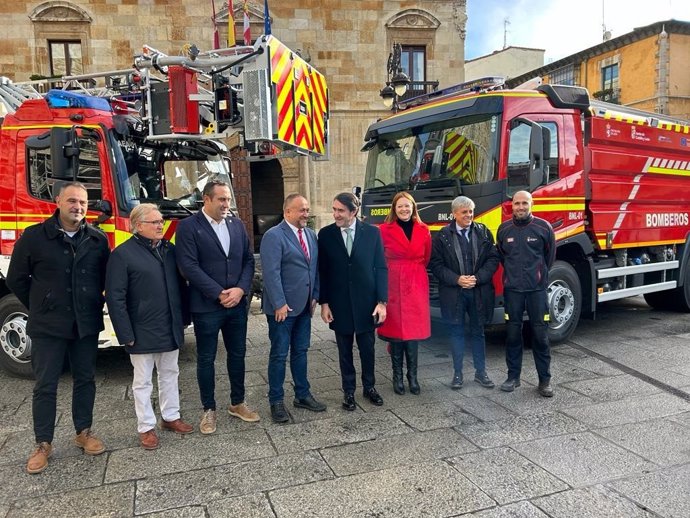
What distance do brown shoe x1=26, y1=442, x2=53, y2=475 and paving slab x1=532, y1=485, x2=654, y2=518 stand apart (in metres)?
3.05

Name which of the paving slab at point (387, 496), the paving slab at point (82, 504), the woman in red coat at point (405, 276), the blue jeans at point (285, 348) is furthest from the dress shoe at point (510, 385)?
the paving slab at point (82, 504)

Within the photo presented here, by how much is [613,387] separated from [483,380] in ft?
3.90

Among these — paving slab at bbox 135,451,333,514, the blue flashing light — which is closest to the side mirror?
the blue flashing light

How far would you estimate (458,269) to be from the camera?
4938 mm

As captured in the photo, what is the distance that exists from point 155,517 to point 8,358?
3.49m

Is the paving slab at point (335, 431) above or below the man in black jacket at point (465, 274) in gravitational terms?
below

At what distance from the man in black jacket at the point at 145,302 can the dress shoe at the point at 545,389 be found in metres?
3.10

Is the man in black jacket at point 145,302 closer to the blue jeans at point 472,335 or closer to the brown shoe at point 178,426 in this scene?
the brown shoe at point 178,426

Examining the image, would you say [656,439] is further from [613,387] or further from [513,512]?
[513,512]

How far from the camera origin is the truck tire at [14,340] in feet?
17.6

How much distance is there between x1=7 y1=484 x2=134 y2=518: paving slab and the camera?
9.70 ft

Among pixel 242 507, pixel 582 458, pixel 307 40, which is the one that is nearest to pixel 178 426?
pixel 242 507

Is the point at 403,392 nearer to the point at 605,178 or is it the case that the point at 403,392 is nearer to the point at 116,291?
the point at 116,291

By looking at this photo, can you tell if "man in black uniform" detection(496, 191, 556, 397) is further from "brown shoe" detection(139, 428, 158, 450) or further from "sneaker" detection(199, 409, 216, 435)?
"brown shoe" detection(139, 428, 158, 450)
